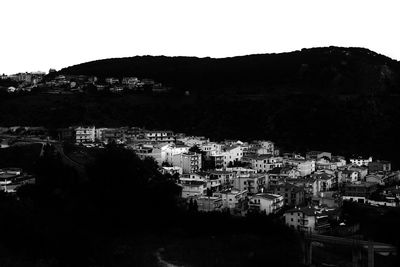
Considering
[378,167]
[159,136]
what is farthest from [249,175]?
[159,136]

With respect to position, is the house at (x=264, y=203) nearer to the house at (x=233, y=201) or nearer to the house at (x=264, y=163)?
the house at (x=233, y=201)

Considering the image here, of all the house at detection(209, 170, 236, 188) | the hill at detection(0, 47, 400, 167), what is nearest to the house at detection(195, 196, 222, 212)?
the house at detection(209, 170, 236, 188)

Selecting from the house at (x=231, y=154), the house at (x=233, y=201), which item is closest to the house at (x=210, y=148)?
the house at (x=231, y=154)

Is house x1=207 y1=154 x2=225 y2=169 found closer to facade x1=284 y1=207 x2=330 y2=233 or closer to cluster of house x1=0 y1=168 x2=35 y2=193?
cluster of house x1=0 y1=168 x2=35 y2=193

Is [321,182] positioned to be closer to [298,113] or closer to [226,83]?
[298,113]

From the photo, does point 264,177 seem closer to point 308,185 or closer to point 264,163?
point 308,185

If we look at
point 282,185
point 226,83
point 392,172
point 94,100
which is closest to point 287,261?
point 282,185
